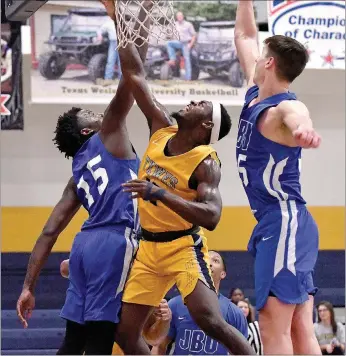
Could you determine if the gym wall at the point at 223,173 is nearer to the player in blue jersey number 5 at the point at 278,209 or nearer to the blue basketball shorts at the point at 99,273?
the blue basketball shorts at the point at 99,273

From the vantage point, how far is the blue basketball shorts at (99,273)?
15.5ft

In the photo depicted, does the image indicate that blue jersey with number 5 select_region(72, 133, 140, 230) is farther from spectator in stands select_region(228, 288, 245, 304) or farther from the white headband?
spectator in stands select_region(228, 288, 245, 304)

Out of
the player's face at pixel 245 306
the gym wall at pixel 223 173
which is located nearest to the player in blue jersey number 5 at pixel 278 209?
the player's face at pixel 245 306

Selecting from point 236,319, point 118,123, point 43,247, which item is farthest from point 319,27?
point 43,247

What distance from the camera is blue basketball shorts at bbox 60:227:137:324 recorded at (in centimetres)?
473

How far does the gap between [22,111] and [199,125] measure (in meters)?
6.42

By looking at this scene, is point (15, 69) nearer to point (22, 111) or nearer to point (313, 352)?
point (22, 111)

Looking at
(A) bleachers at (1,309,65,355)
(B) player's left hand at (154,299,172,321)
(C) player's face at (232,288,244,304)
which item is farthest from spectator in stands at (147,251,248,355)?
(A) bleachers at (1,309,65,355)

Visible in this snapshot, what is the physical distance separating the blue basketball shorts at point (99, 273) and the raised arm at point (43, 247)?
0.79 ft

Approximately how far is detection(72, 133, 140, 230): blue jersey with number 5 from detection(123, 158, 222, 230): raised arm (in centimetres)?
56

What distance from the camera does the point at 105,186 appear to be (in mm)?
4879

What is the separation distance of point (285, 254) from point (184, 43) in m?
6.37

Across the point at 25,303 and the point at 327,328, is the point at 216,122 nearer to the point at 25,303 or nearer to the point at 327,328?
the point at 25,303

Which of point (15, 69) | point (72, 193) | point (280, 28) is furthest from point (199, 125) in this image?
point (15, 69)
